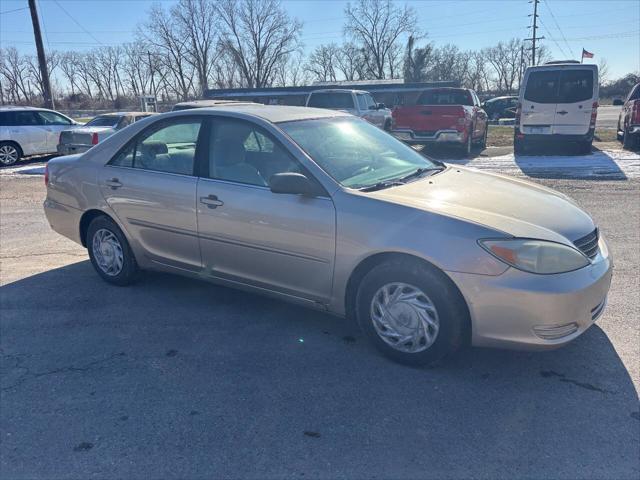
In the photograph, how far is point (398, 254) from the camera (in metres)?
3.22

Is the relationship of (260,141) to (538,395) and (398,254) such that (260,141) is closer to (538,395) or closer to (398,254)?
(398,254)

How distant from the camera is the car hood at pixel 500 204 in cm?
310

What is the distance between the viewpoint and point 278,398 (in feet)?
10.00

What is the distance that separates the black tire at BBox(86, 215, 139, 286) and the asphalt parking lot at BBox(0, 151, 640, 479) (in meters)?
0.23

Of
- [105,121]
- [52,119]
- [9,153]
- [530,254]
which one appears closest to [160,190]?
[530,254]

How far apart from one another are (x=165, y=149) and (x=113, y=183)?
0.60 meters

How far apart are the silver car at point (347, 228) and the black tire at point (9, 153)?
12547 mm

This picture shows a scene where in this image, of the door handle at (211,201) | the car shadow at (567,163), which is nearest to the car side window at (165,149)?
the door handle at (211,201)

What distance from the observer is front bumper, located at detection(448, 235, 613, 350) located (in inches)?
114

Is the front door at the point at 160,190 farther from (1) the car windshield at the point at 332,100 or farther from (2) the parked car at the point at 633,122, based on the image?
(2) the parked car at the point at 633,122

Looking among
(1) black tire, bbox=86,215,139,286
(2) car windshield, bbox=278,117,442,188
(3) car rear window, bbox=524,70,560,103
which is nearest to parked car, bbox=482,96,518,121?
(3) car rear window, bbox=524,70,560,103

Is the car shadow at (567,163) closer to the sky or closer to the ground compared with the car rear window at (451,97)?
closer to the ground

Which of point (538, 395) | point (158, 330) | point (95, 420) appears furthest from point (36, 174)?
point (538, 395)

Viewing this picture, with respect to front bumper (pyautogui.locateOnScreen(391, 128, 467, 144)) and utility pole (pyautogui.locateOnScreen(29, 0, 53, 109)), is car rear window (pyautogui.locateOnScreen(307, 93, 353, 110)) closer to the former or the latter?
front bumper (pyautogui.locateOnScreen(391, 128, 467, 144))
